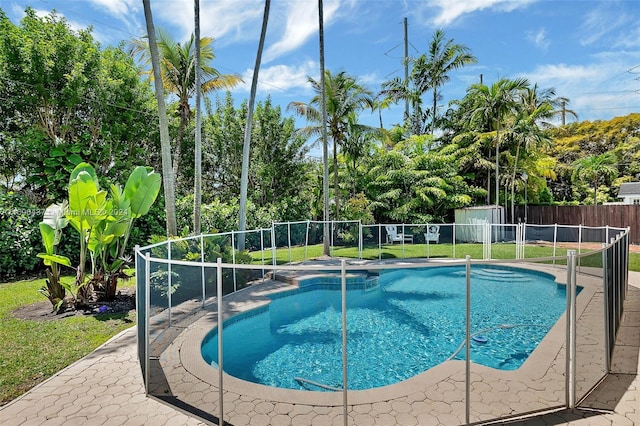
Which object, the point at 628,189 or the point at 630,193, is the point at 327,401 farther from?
the point at 628,189

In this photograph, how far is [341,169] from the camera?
20.8 m

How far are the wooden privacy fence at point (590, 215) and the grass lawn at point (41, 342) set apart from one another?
2209 centimetres

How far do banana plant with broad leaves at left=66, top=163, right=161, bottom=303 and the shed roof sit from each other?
34.2 metres

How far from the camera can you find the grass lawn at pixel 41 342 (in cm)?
438

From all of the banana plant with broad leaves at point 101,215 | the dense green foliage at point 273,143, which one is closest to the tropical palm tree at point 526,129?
the dense green foliage at point 273,143

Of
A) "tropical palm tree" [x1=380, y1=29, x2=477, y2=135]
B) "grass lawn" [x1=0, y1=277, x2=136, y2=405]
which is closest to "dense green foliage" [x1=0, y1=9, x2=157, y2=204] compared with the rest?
"grass lawn" [x1=0, y1=277, x2=136, y2=405]

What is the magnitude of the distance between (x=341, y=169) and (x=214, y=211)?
8.52m

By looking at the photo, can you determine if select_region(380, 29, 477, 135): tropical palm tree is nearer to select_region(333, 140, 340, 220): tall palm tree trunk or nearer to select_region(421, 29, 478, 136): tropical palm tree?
select_region(421, 29, 478, 136): tropical palm tree

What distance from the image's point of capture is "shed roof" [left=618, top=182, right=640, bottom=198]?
90.0 feet

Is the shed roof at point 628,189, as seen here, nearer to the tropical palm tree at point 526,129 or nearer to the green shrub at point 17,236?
the tropical palm tree at point 526,129

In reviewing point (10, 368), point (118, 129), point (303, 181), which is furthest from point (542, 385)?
point (303, 181)

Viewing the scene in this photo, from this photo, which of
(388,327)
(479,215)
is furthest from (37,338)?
(479,215)

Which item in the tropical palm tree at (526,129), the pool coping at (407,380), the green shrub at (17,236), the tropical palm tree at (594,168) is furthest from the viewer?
the tropical palm tree at (594,168)

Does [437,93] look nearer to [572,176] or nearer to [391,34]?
[391,34]
